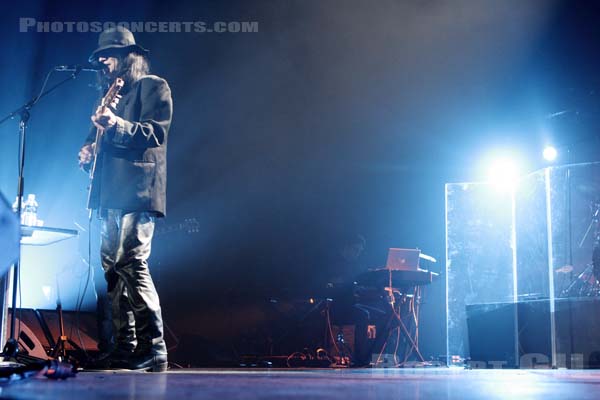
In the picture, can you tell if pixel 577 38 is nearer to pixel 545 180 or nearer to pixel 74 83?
pixel 545 180

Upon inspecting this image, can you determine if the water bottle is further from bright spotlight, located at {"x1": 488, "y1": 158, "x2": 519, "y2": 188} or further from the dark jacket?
bright spotlight, located at {"x1": 488, "y1": 158, "x2": 519, "y2": 188}

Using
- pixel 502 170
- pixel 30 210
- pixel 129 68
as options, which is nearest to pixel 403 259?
pixel 502 170

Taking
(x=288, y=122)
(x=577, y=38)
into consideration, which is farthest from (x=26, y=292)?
(x=577, y=38)

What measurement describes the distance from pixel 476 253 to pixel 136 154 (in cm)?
424

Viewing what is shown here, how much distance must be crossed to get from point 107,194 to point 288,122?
3902 mm

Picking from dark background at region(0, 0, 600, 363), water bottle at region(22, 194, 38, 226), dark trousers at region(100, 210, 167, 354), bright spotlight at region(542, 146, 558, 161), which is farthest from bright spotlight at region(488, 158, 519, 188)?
dark trousers at region(100, 210, 167, 354)

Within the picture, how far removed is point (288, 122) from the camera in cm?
666

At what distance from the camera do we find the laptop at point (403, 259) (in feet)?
18.9

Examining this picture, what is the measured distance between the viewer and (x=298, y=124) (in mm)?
6656

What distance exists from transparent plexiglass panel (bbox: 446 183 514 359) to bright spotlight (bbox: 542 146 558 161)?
3.95 ft

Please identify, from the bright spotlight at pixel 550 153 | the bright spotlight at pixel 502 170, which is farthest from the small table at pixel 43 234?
the bright spotlight at pixel 550 153

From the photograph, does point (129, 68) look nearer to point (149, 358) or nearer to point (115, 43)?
point (115, 43)

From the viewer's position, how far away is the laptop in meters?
5.75

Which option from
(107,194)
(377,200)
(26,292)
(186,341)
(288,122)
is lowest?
(186,341)
